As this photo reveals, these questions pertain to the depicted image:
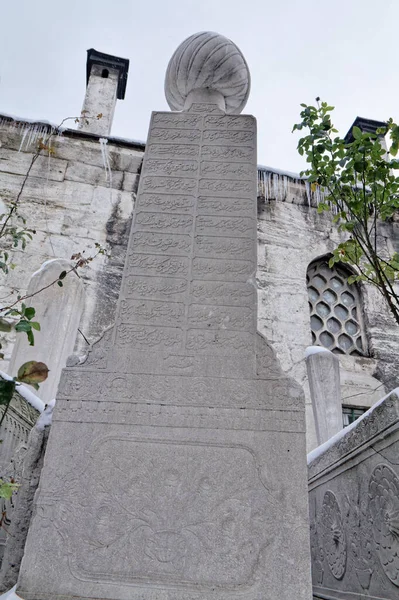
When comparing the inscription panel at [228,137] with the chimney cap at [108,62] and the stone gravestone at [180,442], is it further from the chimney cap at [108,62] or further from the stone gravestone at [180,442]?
the chimney cap at [108,62]

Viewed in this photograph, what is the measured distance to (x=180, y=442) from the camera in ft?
6.17

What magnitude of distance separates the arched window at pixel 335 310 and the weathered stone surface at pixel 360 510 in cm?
480

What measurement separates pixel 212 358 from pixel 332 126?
267 centimetres

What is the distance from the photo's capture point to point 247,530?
1.72m

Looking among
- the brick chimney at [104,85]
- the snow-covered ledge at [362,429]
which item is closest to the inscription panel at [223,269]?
the snow-covered ledge at [362,429]

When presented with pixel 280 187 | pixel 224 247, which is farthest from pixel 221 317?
pixel 280 187

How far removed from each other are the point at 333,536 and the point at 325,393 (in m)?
1.46

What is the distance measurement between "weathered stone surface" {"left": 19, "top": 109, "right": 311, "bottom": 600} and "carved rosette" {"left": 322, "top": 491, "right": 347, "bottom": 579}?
0.87m

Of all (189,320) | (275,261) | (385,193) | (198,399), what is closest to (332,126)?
(385,193)

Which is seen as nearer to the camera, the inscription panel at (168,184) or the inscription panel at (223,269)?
the inscription panel at (223,269)

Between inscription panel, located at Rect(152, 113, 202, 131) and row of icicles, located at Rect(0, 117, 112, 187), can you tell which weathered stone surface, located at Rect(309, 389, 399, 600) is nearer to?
inscription panel, located at Rect(152, 113, 202, 131)

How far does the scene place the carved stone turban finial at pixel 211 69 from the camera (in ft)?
9.87

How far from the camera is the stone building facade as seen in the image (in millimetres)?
6949

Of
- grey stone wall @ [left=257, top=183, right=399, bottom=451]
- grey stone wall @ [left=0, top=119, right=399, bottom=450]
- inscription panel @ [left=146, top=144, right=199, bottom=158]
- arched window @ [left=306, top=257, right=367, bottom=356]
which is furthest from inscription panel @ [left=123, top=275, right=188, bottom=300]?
arched window @ [left=306, top=257, right=367, bottom=356]
